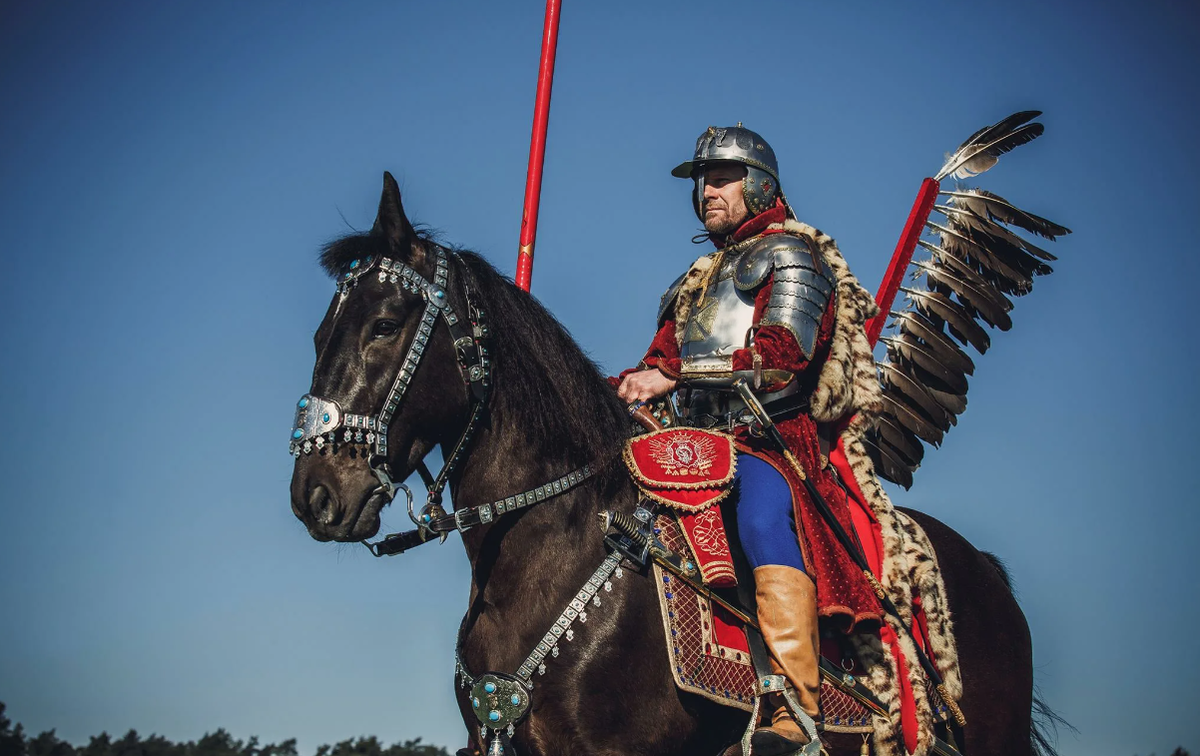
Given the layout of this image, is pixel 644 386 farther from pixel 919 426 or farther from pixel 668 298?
pixel 919 426

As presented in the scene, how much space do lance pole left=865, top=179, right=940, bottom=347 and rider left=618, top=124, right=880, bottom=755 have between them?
2.66 metres

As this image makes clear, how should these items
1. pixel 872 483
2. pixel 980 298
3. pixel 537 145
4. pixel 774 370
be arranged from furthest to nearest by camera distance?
pixel 980 298 < pixel 537 145 < pixel 872 483 < pixel 774 370

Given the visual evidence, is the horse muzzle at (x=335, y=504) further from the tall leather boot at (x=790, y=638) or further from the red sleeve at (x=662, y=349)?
the red sleeve at (x=662, y=349)

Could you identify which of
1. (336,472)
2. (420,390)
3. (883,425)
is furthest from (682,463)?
(883,425)

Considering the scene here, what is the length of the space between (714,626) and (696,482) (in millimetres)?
695

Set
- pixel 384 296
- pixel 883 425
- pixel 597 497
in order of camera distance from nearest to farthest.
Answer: pixel 384 296, pixel 597 497, pixel 883 425

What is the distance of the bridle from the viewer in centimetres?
504

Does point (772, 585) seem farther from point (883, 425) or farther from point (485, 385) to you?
point (883, 425)

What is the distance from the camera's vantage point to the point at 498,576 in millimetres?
5480

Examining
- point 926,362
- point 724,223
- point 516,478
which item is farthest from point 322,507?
point 926,362

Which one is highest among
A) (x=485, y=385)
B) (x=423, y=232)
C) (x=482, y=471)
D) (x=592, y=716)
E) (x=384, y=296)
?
(x=423, y=232)

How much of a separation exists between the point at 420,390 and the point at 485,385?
351 mm

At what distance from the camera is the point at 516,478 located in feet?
18.3

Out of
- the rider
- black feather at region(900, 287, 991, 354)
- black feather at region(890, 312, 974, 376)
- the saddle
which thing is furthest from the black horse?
black feather at region(900, 287, 991, 354)
